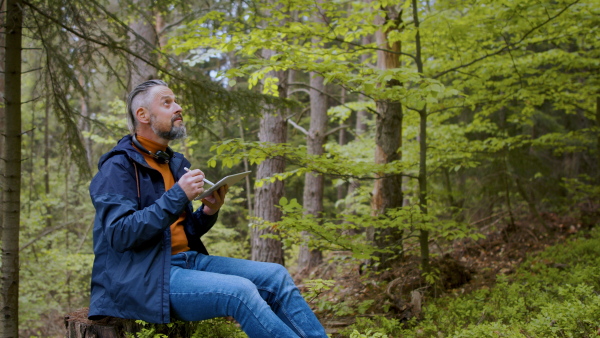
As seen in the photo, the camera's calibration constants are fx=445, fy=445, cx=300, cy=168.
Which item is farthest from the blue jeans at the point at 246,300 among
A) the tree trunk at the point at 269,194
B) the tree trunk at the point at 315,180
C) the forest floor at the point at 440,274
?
the tree trunk at the point at 315,180

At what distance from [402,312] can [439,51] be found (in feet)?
10.8

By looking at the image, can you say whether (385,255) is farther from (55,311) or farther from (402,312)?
(55,311)

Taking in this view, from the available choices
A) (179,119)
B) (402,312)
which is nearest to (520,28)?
(402,312)

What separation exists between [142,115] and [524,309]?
11.3 feet

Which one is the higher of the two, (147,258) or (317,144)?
(317,144)

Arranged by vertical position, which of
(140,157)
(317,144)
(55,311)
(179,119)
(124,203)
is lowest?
(55,311)

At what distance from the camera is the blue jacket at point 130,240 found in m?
2.32

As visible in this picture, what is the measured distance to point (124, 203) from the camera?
2.42 meters

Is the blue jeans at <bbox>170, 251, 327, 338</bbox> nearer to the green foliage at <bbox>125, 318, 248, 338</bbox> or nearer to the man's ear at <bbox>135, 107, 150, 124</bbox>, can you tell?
the green foliage at <bbox>125, 318, 248, 338</bbox>

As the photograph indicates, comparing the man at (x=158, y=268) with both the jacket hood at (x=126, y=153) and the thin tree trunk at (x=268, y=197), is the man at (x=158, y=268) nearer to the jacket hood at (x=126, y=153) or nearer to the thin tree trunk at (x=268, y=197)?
the jacket hood at (x=126, y=153)

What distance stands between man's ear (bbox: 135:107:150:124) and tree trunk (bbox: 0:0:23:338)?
1.81m

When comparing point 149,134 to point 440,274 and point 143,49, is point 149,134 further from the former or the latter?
point 440,274

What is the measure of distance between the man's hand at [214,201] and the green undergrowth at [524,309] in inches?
45.5

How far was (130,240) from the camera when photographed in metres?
2.30
